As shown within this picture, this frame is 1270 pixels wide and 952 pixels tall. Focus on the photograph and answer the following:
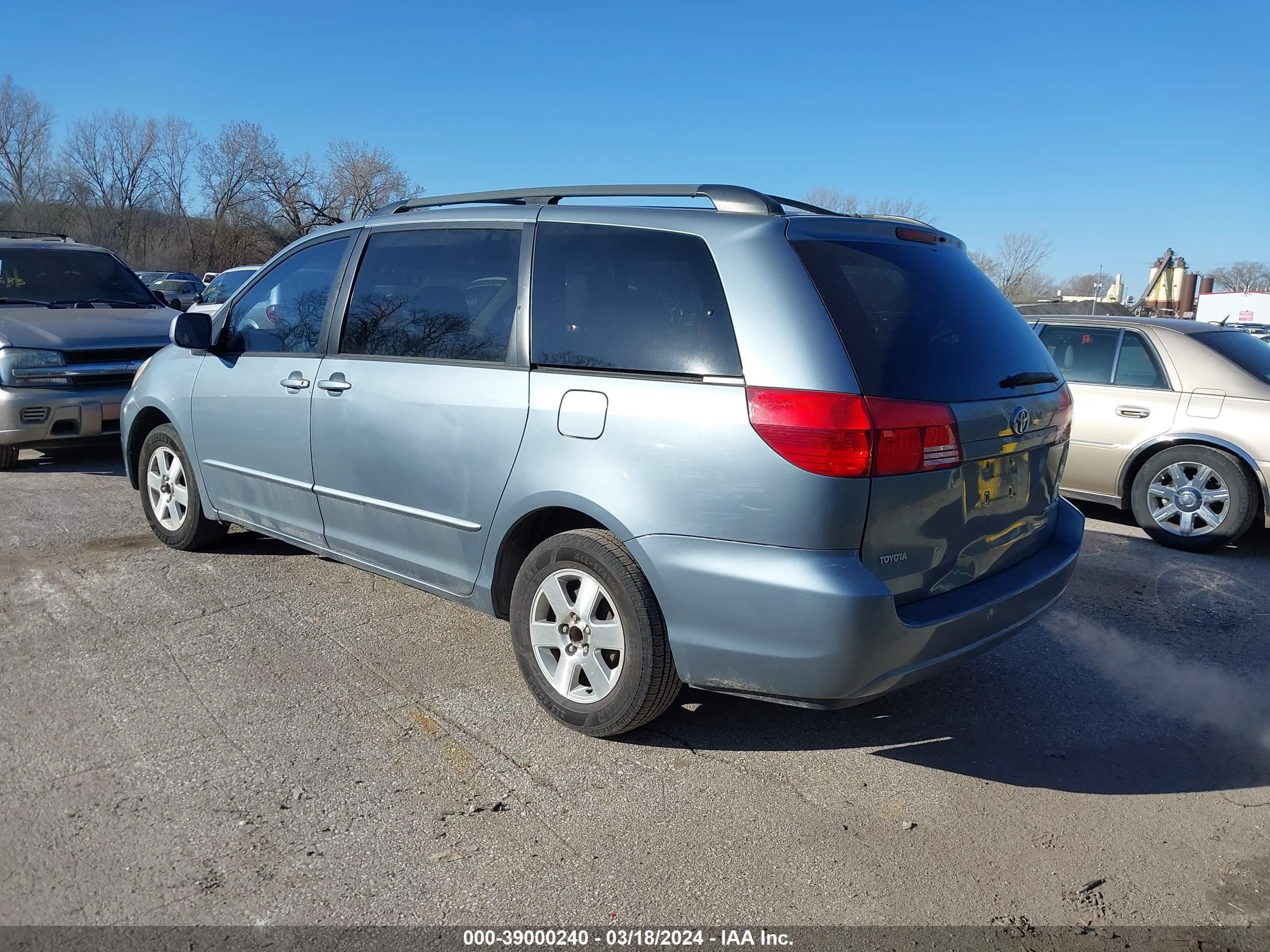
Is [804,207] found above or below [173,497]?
above

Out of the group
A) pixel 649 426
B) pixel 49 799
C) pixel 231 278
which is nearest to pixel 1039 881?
pixel 649 426

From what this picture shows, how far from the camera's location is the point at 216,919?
2.49m

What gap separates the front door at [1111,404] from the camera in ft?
22.5

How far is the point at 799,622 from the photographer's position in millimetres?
2898

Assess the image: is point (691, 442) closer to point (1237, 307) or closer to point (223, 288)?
point (223, 288)

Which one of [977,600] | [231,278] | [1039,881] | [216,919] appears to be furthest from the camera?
[231,278]

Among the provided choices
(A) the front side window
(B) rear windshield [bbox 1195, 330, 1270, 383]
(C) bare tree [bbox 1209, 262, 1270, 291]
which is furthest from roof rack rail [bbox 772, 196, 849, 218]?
(C) bare tree [bbox 1209, 262, 1270, 291]

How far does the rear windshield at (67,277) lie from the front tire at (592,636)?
23.8ft

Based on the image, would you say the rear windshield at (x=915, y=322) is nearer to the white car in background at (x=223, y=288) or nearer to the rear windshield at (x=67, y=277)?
the rear windshield at (x=67, y=277)

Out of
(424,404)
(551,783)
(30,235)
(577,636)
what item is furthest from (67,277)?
(551,783)

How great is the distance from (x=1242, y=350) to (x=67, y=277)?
9.87m

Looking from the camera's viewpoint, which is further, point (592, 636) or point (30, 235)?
point (30, 235)

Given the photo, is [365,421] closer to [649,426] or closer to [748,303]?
[649,426]

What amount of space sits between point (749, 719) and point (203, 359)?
11.5 feet
